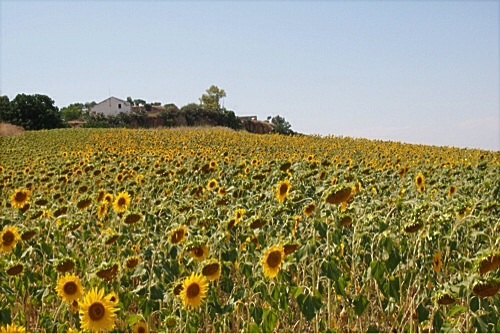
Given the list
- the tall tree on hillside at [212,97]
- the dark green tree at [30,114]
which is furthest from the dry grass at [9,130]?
the tall tree on hillside at [212,97]

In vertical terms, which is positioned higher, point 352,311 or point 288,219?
point 288,219

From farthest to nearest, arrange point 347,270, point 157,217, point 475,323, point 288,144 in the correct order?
point 288,144, point 157,217, point 347,270, point 475,323

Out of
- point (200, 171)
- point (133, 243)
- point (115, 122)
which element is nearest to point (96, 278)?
point (133, 243)

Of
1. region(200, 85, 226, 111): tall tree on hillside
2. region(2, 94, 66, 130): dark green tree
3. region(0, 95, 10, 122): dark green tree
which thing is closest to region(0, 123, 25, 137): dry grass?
region(2, 94, 66, 130): dark green tree

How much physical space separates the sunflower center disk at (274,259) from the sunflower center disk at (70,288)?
3.11 ft

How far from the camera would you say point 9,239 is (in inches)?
137

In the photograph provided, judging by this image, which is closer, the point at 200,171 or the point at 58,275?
the point at 58,275

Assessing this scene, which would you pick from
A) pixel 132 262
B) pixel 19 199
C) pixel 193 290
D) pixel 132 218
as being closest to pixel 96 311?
pixel 193 290

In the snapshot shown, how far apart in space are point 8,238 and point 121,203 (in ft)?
3.61

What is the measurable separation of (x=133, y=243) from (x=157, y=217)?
342mm

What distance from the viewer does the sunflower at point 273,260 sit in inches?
103

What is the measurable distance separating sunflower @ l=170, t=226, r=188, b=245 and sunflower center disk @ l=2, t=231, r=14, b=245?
41.4 inches

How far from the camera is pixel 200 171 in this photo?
21.9 ft

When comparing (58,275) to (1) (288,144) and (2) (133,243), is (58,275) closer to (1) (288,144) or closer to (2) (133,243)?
(2) (133,243)
